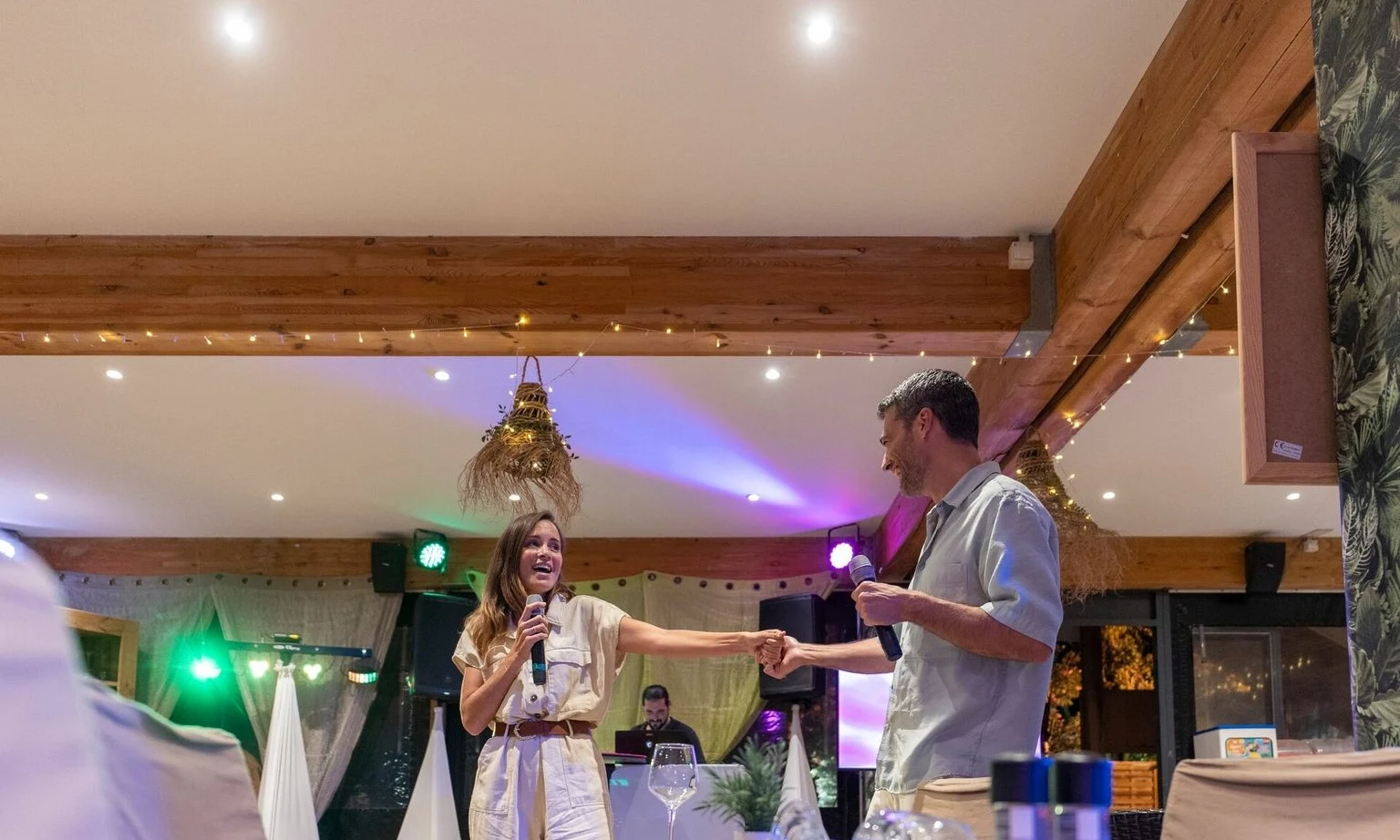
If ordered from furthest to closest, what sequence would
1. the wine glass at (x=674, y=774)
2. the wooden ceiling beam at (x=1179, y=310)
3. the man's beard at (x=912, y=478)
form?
the wooden ceiling beam at (x=1179, y=310) < the wine glass at (x=674, y=774) < the man's beard at (x=912, y=478)

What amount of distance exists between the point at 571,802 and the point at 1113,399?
11.5 feet

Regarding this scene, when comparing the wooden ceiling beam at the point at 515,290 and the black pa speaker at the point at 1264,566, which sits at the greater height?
the wooden ceiling beam at the point at 515,290

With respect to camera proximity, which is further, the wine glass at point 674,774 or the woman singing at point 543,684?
the woman singing at point 543,684

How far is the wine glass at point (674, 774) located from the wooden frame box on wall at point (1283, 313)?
4.57 feet

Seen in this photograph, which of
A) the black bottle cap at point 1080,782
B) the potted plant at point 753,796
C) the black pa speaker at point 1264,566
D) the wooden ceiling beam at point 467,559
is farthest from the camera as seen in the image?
the wooden ceiling beam at point 467,559

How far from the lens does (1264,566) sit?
833cm

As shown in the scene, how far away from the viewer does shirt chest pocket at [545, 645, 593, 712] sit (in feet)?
10.0

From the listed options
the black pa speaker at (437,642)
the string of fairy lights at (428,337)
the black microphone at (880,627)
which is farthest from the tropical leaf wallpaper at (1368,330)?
the black pa speaker at (437,642)

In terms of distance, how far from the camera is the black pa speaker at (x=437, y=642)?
8.83 metres

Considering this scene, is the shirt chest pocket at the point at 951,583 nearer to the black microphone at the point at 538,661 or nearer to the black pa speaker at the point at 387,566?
the black microphone at the point at 538,661

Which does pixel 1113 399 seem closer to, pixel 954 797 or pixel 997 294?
pixel 997 294

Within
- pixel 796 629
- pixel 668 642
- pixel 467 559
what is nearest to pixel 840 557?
pixel 668 642

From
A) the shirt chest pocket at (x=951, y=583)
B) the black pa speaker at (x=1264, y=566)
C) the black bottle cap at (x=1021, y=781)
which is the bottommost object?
the black bottle cap at (x=1021, y=781)

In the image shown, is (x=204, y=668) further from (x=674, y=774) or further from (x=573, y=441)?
(x=674, y=774)
